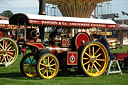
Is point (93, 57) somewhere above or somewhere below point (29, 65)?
above

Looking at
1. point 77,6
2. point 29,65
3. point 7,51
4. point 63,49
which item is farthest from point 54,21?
point 77,6

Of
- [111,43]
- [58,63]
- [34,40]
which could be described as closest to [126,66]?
[58,63]

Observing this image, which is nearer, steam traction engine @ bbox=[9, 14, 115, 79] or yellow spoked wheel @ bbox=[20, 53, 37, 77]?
steam traction engine @ bbox=[9, 14, 115, 79]

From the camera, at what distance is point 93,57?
9.10 m

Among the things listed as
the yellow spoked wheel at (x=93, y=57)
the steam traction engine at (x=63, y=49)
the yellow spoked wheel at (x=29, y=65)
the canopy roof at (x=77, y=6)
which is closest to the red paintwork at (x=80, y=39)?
the steam traction engine at (x=63, y=49)

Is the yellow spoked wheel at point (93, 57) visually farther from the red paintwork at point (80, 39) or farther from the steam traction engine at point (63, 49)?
the red paintwork at point (80, 39)

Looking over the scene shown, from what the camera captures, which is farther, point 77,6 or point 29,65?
point 77,6

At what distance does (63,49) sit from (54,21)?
1.09 meters

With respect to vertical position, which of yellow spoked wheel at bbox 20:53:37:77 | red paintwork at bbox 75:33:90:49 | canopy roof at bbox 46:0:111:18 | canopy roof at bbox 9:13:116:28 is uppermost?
canopy roof at bbox 46:0:111:18

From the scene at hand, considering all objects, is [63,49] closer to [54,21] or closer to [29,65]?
[54,21]

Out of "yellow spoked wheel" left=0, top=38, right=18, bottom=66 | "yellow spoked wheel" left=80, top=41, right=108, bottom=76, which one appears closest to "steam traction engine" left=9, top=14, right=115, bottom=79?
"yellow spoked wheel" left=80, top=41, right=108, bottom=76

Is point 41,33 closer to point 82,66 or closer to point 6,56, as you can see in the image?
point 82,66

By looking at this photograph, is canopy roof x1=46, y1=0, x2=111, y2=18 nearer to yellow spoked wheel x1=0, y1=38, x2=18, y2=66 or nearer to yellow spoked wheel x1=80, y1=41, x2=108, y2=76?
yellow spoked wheel x1=0, y1=38, x2=18, y2=66

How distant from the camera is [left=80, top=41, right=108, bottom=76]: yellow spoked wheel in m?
8.88
